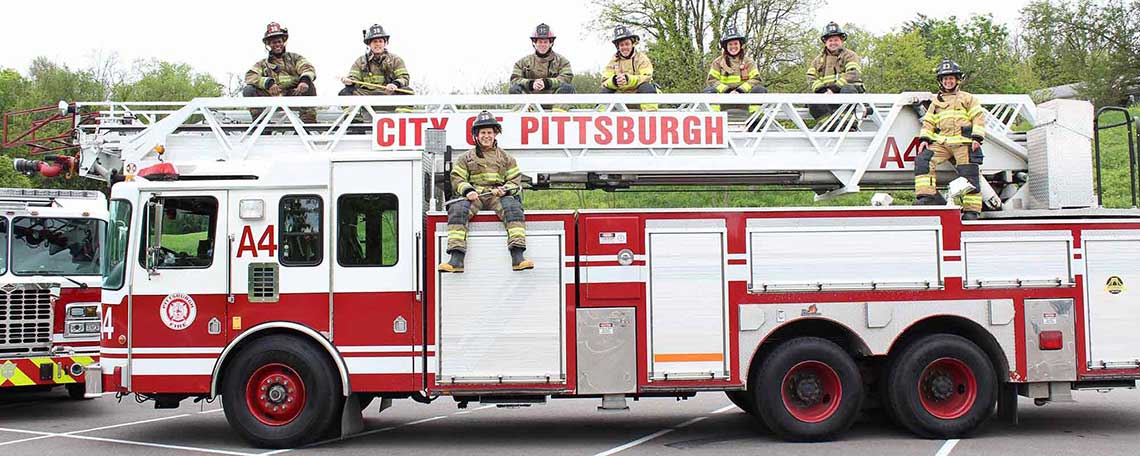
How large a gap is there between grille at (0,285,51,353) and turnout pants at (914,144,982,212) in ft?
30.1

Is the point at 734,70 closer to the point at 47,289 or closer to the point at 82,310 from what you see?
the point at 82,310

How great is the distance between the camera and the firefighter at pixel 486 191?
791 cm

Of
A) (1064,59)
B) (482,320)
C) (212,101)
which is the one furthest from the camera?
(1064,59)

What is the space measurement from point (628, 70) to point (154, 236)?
16.5 feet

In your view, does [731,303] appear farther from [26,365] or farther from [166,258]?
[26,365]

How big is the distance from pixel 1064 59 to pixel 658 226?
47.8 m

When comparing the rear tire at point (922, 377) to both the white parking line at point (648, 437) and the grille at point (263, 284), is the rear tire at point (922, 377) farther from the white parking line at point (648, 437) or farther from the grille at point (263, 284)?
the grille at point (263, 284)

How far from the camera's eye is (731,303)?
8.16 meters

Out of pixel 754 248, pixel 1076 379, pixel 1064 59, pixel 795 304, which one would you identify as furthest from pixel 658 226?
pixel 1064 59

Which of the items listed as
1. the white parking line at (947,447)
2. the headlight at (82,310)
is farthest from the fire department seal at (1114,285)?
the headlight at (82,310)

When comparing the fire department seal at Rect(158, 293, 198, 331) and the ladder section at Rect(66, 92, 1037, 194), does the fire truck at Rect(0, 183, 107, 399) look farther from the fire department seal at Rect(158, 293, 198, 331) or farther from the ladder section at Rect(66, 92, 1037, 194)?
the fire department seal at Rect(158, 293, 198, 331)

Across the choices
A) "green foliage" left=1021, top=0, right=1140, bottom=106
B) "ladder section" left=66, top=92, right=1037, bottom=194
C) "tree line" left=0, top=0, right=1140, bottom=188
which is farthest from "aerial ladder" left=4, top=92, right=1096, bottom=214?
"green foliage" left=1021, top=0, right=1140, bottom=106

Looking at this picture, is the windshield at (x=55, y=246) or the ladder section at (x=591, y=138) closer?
the ladder section at (x=591, y=138)

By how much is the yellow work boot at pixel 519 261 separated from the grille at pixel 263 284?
2.06 metres
